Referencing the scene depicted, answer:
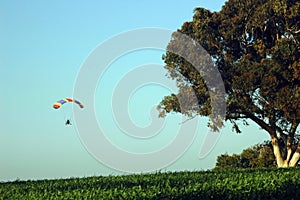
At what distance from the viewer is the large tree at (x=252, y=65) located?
94.7 ft

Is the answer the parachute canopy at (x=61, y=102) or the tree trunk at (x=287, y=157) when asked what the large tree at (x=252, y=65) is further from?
the parachute canopy at (x=61, y=102)

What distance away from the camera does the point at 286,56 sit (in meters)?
29.1

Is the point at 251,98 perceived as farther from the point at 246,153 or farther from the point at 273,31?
the point at 246,153

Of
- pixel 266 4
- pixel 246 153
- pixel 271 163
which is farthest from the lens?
pixel 246 153

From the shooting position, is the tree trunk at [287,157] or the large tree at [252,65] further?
the tree trunk at [287,157]

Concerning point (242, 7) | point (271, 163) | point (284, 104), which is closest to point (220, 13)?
point (242, 7)

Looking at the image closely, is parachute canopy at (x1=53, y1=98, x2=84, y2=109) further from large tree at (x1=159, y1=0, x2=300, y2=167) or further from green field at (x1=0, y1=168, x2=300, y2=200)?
green field at (x1=0, y1=168, x2=300, y2=200)

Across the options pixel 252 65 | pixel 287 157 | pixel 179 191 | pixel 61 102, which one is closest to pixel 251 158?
pixel 287 157

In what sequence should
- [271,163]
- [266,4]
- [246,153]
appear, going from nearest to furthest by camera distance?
[266,4] < [271,163] < [246,153]

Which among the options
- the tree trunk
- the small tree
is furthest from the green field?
the small tree

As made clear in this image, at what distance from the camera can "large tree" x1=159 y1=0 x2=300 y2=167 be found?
A: 94.7 ft

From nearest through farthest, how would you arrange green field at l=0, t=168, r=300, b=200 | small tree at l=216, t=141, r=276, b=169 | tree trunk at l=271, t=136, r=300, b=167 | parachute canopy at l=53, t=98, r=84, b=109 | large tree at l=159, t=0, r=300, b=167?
green field at l=0, t=168, r=300, b=200
parachute canopy at l=53, t=98, r=84, b=109
large tree at l=159, t=0, r=300, b=167
tree trunk at l=271, t=136, r=300, b=167
small tree at l=216, t=141, r=276, b=169

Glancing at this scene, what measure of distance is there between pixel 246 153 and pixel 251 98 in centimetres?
1316

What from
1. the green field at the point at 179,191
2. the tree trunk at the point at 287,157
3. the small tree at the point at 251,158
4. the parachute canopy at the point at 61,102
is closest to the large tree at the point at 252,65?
the tree trunk at the point at 287,157
